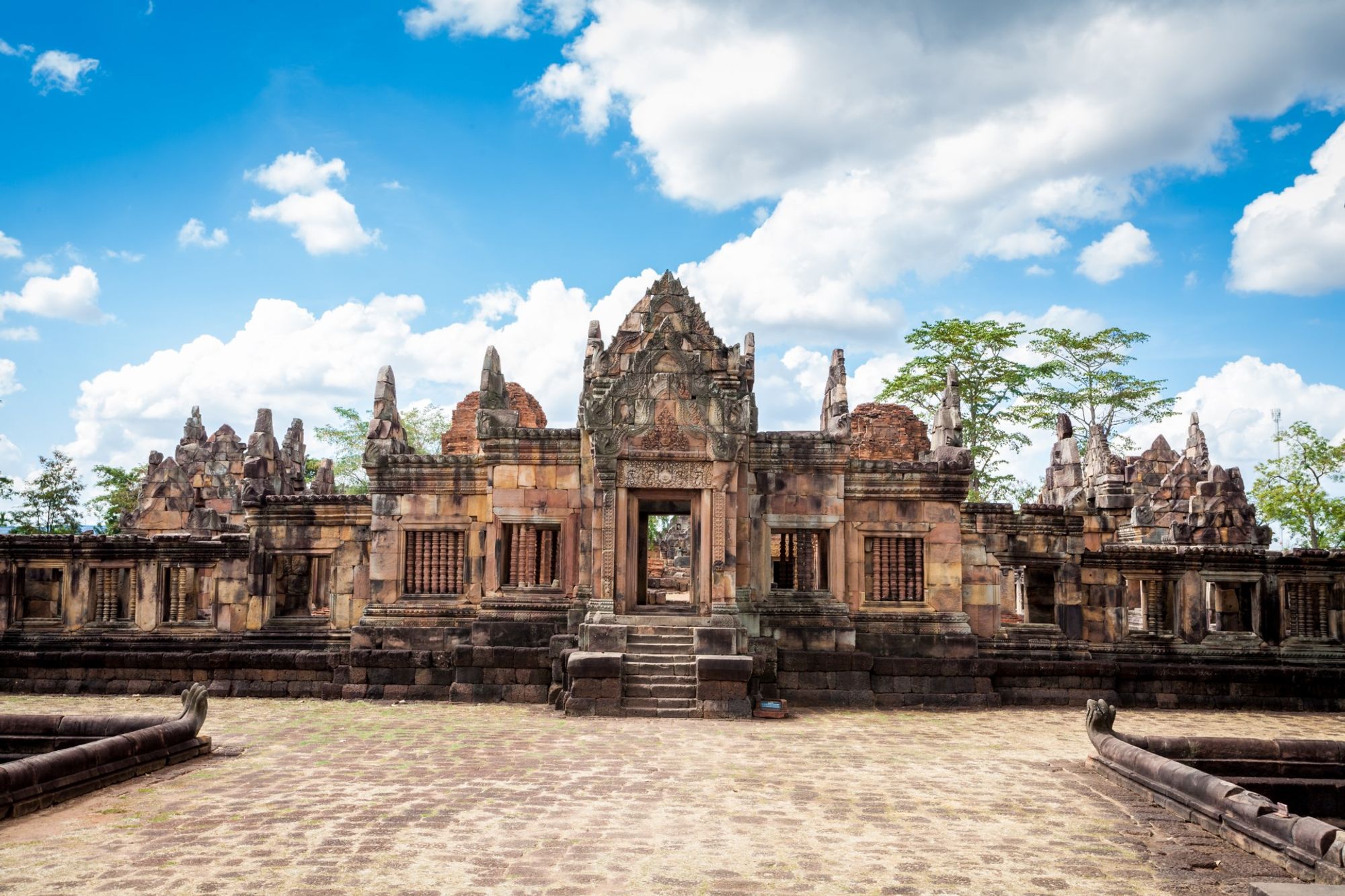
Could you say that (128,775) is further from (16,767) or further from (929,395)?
(929,395)

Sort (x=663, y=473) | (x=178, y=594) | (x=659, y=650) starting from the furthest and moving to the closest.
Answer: (x=178, y=594), (x=663, y=473), (x=659, y=650)

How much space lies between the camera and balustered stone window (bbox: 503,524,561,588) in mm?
15859

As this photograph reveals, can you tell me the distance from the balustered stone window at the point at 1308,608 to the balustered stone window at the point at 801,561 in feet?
27.2

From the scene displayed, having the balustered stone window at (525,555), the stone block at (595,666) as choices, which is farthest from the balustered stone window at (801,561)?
the balustered stone window at (525,555)

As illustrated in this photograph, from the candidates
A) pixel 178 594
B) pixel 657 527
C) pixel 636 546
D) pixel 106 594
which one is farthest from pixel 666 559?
pixel 106 594

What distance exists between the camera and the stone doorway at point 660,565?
1477 centimetres

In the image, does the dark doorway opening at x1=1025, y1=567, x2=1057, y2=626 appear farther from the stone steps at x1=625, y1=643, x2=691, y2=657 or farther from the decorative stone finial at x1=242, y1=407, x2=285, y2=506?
the decorative stone finial at x1=242, y1=407, x2=285, y2=506

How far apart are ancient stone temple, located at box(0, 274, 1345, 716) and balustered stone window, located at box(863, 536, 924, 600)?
0.15 feet

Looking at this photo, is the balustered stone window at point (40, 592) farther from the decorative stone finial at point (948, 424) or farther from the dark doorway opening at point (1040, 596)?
the dark doorway opening at point (1040, 596)

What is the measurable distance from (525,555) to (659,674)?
159 inches

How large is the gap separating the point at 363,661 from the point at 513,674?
259 centimetres

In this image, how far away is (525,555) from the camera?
16.6 metres

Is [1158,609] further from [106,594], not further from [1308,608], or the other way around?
[106,594]

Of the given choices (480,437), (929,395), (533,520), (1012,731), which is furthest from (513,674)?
(929,395)
